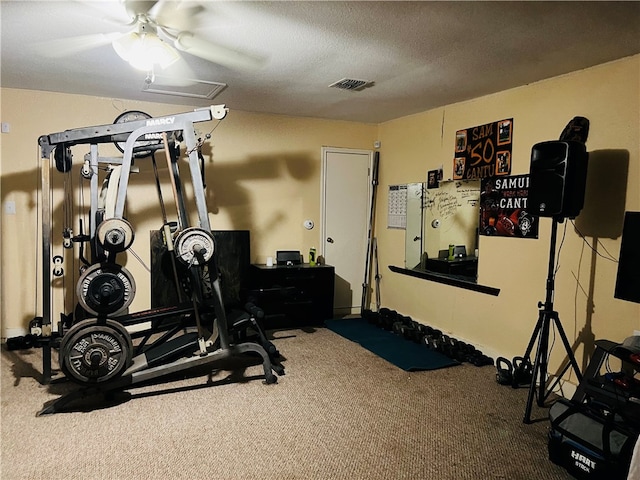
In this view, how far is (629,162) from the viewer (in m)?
2.89

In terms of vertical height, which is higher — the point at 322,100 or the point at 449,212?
the point at 322,100

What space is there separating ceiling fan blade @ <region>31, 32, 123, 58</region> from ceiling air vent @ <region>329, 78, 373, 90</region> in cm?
169

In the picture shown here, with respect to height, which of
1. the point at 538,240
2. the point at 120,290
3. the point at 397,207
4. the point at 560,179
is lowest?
the point at 120,290

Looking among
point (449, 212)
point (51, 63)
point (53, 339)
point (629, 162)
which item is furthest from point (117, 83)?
point (629, 162)

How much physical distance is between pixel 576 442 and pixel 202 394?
2331 mm

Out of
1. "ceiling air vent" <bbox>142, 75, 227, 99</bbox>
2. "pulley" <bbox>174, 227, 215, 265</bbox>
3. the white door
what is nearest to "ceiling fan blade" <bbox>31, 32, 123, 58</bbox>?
"ceiling air vent" <bbox>142, 75, 227, 99</bbox>

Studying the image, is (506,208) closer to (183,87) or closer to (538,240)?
(538,240)

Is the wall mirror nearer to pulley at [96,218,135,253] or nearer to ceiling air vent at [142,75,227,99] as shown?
ceiling air vent at [142,75,227,99]

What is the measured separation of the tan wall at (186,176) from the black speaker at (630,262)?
3341 millimetres

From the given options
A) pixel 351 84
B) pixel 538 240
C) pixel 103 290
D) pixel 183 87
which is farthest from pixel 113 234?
pixel 538 240

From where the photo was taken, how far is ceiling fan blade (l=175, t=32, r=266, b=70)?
2.78 metres

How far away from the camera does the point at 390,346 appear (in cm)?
432

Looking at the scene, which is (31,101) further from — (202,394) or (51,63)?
(202,394)

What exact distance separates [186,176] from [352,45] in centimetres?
258
